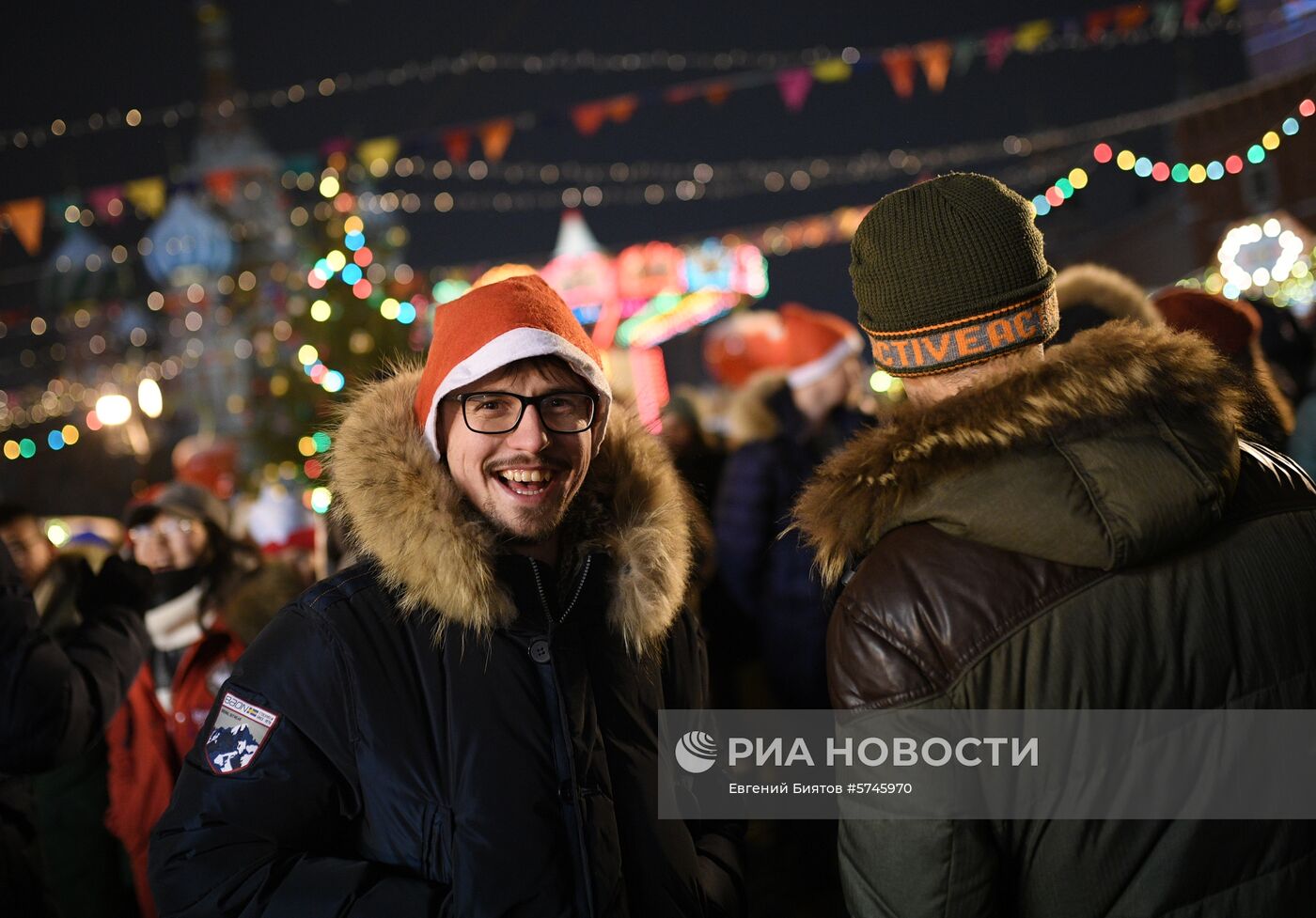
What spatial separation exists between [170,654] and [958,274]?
12.3ft

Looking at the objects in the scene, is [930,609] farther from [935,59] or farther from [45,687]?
[935,59]

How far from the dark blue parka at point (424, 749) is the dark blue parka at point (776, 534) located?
256 cm

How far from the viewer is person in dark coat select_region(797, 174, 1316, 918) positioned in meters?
1.54

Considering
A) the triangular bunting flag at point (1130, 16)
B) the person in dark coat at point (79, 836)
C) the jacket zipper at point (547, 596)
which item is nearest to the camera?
the jacket zipper at point (547, 596)

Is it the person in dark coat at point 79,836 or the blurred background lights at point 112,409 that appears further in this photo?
the blurred background lights at point 112,409

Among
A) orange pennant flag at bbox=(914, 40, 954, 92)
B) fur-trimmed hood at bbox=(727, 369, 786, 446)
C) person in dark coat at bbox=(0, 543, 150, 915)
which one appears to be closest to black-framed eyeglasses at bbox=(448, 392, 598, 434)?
person in dark coat at bbox=(0, 543, 150, 915)

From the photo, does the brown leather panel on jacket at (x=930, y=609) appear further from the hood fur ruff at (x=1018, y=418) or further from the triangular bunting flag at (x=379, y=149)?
the triangular bunting flag at (x=379, y=149)

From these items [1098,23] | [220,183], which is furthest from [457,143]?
[1098,23]

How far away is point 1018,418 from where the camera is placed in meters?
1.58

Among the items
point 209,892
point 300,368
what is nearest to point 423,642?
point 209,892

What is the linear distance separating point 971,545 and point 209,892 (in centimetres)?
146

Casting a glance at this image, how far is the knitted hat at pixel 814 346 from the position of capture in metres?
5.38

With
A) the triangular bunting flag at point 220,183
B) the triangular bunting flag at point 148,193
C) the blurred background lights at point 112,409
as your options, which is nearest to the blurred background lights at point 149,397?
the blurred background lights at point 112,409

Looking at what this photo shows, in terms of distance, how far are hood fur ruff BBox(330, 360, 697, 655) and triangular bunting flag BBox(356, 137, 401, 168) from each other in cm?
1174
